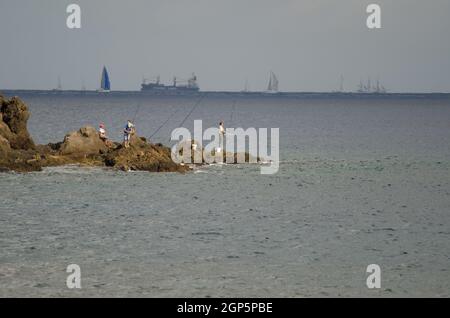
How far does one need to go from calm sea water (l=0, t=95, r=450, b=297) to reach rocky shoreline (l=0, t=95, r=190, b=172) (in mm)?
1074

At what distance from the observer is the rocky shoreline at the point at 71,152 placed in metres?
38.9

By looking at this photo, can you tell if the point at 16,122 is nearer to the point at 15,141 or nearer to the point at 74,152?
the point at 15,141

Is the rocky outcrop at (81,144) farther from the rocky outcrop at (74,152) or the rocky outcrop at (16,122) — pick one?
the rocky outcrop at (16,122)

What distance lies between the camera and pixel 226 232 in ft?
82.5

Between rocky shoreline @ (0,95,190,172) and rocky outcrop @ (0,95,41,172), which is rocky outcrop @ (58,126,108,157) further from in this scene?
rocky outcrop @ (0,95,41,172)

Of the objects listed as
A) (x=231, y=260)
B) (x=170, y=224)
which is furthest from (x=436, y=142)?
(x=231, y=260)

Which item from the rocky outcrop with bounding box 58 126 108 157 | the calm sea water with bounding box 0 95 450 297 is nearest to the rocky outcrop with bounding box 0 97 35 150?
the rocky outcrop with bounding box 58 126 108 157

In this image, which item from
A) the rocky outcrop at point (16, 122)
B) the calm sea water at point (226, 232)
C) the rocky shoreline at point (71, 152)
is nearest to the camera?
the calm sea water at point (226, 232)

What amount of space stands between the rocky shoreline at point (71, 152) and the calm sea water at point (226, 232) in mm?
1074

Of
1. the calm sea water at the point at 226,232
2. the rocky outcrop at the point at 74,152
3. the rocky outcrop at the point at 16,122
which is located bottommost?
the calm sea water at the point at 226,232

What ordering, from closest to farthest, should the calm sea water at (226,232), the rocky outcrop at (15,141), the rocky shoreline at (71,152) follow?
the calm sea water at (226,232), the rocky outcrop at (15,141), the rocky shoreline at (71,152)

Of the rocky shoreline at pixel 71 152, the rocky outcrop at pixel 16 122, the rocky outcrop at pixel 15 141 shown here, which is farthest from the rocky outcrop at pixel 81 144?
the rocky outcrop at pixel 16 122

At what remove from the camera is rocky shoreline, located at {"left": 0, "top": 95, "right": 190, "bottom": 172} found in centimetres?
3891

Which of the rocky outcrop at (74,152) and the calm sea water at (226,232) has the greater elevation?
the rocky outcrop at (74,152)
